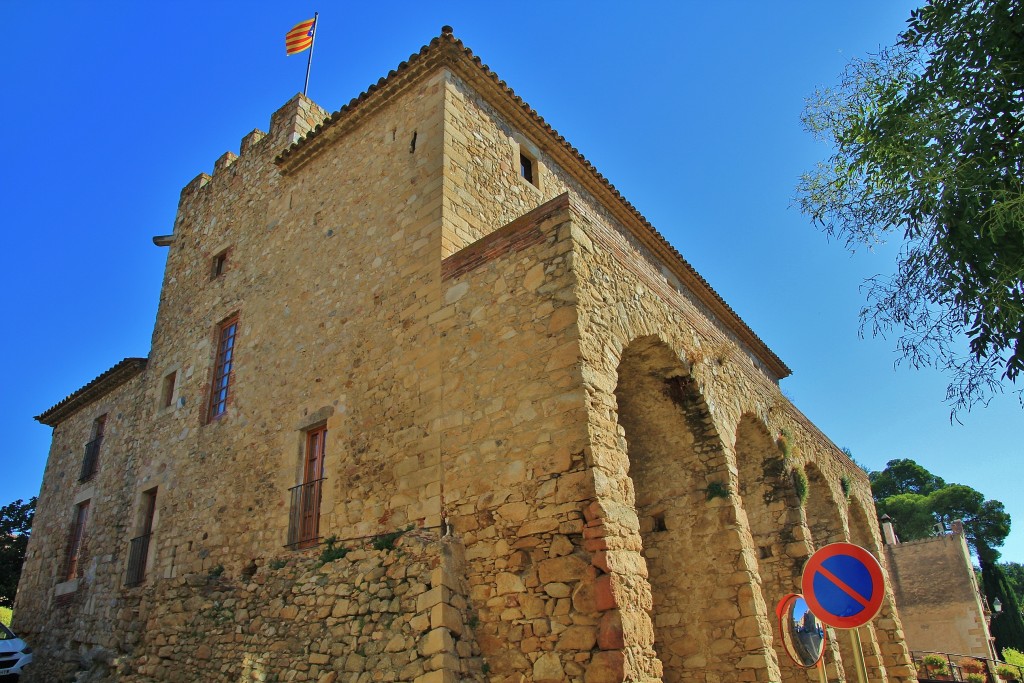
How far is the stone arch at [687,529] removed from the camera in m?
8.12

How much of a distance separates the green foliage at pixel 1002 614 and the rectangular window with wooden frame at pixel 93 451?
3608 cm

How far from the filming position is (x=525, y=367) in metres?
7.08

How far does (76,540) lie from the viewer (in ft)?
48.8

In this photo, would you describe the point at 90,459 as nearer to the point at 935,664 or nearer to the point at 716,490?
the point at 716,490

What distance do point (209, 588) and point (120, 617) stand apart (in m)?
3.02

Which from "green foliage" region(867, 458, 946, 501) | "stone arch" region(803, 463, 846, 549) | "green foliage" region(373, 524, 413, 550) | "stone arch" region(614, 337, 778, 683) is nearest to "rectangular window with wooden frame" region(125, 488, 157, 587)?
"green foliage" region(373, 524, 413, 550)

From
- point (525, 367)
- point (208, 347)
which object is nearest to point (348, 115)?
point (208, 347)

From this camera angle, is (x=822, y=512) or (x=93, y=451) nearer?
(x=822, y=512)

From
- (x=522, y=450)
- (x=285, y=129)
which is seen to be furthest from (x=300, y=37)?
(x=522, y=450)

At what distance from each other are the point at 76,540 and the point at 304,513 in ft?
30.1

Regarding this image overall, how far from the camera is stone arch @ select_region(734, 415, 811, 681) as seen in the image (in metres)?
10.3

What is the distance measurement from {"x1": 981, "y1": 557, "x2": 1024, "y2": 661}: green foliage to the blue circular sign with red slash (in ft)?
111

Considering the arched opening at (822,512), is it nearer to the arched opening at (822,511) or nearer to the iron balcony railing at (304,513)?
the arched opening at (822,511)

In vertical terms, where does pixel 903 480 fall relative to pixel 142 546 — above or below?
above
